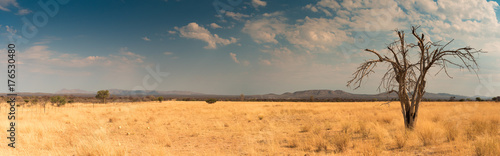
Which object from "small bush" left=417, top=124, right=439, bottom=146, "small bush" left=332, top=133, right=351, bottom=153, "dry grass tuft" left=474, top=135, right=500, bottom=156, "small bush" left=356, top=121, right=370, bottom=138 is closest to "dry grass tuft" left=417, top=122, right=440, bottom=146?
"small bush" left=417, top=124, right=439, bottom=146

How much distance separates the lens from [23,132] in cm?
1141

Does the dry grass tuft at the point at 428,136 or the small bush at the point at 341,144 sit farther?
the dry grass tuft at the point at 428,136

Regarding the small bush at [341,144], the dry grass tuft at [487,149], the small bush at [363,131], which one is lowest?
the small bush at [363,131]

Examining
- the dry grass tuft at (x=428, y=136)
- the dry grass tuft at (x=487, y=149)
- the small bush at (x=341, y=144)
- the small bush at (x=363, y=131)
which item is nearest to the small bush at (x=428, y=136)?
the dry grass tuft at (x=428, y=136)

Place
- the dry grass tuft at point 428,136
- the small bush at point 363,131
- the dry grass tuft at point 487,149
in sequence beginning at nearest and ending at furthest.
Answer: the dry grass tuft at point 487,149
the dry grass tuft at point 428,136
the small bush at point 363,131

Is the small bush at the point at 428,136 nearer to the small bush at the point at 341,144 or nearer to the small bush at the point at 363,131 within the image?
the small bush at the point at 363,131

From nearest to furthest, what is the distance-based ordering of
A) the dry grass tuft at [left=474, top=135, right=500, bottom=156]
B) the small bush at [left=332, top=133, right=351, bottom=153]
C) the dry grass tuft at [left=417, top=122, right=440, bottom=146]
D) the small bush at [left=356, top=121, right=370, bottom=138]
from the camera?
the dry grass tuft at [left=474, top=135, right=500, bottom=156] < the small bush at [left=332, top=133, right=351, bottom=153] < the dry grass tuft at [left=417, top=122, right=440, bottom=146] < the small bush at [left=356, top=121, right=370, bottom=138]

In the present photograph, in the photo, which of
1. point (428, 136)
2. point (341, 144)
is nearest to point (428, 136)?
point (428, 136)

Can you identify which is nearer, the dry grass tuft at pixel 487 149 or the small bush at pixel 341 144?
the dry grass tuft at pixel 487 149

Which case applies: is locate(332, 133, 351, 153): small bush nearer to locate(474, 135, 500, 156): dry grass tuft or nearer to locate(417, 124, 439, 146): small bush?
locate(417, 124, 439, 146): small bush

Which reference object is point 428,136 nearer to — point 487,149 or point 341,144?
point 487,149

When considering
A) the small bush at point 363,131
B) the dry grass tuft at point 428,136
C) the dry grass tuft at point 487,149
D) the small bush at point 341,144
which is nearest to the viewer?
the dry grass tuft at point 487,149

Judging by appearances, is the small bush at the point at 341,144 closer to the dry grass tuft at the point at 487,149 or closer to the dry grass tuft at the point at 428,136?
the dry grass tuft at the point at 428,136

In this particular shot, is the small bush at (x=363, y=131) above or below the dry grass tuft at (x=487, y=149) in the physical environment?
below
